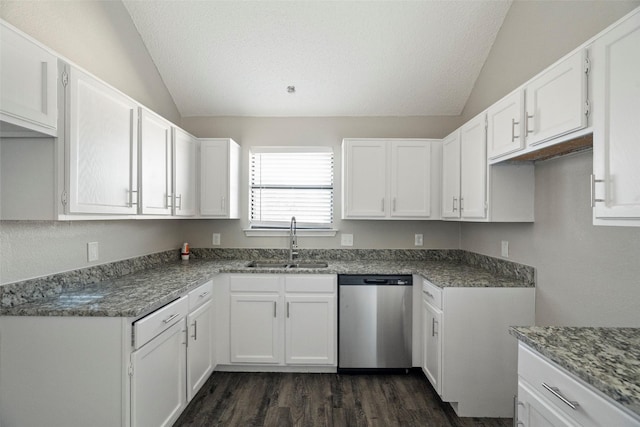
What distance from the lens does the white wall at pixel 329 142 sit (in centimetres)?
337

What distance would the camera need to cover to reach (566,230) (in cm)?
189

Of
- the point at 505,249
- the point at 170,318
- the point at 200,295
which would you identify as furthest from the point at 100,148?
the point at 505,249

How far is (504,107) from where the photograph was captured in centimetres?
196

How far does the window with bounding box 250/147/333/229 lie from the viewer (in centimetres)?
342

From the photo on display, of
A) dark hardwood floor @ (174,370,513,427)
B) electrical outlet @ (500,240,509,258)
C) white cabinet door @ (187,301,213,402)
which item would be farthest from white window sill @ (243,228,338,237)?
electrical outlet @ (500,240,509,258)

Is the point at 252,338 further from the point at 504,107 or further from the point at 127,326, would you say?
the point at 504,107

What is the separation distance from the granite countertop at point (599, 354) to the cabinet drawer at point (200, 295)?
1990mm

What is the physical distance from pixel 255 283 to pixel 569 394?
2201 millimetres

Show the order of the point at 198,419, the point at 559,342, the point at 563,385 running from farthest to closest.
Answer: the point at 198,419 → the point at 559,342 → the point at 563,385

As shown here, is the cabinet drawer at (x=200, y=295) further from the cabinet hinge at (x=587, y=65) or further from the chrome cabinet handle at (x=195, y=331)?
the cabinet hinge at (x=587, y=65)

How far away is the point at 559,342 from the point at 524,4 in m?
2.38

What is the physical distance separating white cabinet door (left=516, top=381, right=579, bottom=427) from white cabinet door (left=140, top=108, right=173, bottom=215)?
2.36 metres

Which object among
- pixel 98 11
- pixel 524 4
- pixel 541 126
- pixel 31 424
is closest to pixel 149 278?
pixel 31 424

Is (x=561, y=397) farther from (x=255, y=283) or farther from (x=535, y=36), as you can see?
(x=535, y=36)
